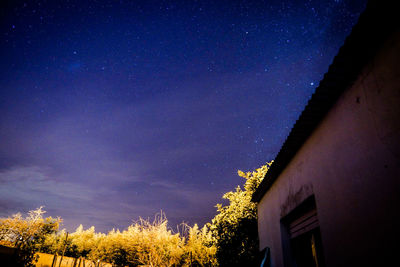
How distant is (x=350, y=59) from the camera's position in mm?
3055

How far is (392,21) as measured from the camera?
2.51 meters

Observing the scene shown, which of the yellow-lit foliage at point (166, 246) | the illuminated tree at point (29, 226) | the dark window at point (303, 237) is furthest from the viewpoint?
the illuminated tree at point (29, 226)

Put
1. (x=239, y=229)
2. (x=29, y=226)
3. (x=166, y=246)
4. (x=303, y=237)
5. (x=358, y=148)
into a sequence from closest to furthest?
(x=358, y=148) < (x=303, y=237) < (x=239, y=229) < (x=166, y=246) < (x=29, y=226)

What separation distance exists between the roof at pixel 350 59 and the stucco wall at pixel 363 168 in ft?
0.45

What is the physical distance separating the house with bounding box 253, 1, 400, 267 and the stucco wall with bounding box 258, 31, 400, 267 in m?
0.01

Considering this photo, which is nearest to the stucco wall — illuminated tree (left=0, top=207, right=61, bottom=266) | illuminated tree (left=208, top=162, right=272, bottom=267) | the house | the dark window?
the house

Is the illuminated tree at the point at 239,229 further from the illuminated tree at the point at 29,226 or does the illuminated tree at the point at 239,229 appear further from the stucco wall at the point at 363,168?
the illuminated tree at the point at 29,226

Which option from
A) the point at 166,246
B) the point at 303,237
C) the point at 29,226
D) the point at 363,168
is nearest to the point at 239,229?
the point at 166,246

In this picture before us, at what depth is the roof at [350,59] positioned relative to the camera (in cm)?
250

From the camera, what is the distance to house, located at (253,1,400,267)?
2465 millimetres

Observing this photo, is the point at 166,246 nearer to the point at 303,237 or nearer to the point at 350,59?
the point at 303,237

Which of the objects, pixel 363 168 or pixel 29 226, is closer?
pixel 363 168

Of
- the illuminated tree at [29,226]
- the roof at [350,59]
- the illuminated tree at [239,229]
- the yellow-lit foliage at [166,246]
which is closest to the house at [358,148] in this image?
the roof at [350,59]

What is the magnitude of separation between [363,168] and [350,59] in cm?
157
